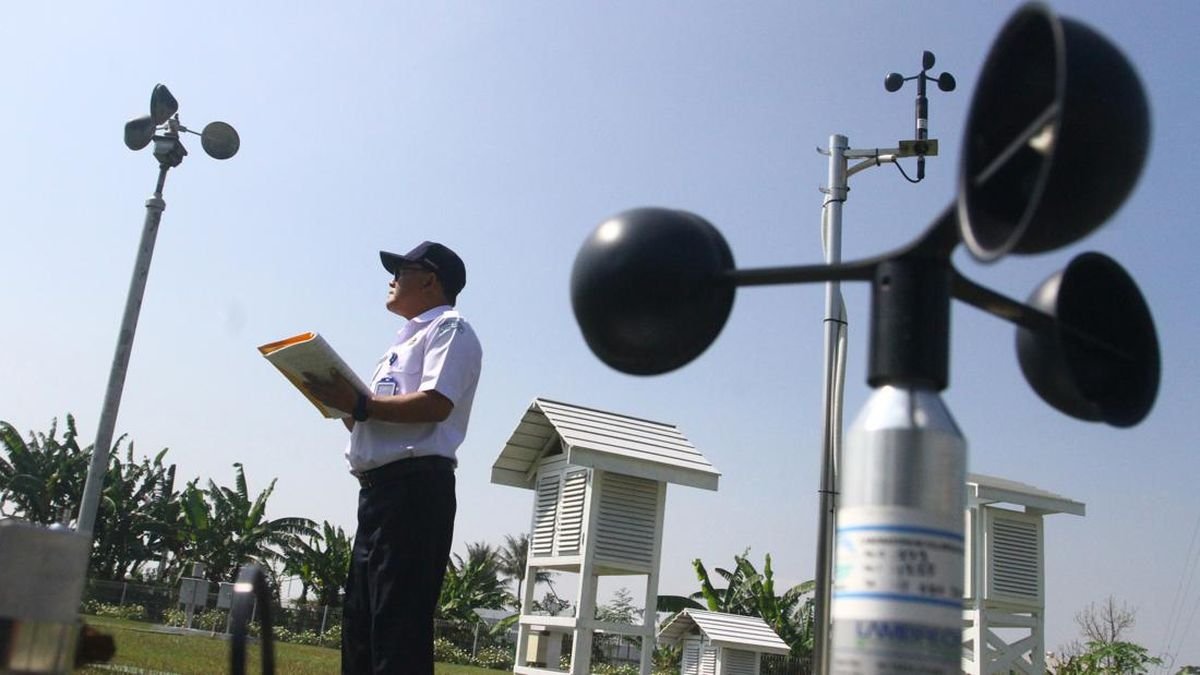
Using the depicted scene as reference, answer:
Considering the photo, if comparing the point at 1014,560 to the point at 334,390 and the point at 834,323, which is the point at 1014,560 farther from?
the point at 334,390

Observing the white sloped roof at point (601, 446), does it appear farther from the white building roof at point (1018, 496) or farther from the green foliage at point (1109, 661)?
the green foliage at point (1109, 661)

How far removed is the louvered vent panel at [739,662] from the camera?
15.3 m

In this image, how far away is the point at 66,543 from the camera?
0.88m

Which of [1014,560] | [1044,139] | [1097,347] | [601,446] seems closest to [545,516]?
[601,446]

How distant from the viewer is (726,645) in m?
15.2

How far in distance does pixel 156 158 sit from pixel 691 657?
11526mm

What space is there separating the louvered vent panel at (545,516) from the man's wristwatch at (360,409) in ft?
24.1

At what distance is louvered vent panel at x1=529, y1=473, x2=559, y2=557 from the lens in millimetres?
10195

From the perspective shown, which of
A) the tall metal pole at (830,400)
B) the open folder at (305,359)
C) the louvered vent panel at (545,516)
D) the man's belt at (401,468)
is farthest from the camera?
the louvered vent panel at (545,516)

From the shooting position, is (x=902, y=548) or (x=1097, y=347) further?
(x=1097, y=347)

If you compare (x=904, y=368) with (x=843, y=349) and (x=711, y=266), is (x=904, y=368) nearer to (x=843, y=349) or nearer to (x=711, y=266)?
(x=711, y=266)

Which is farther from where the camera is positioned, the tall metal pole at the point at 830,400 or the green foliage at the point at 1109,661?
the green foliage at the point at 1109,661

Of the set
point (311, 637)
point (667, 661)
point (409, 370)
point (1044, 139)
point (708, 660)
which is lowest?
point (311, 637)

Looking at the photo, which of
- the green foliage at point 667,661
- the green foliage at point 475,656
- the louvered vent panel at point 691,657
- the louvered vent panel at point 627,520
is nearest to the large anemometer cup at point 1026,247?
the louvered vent panel at point 627,520
